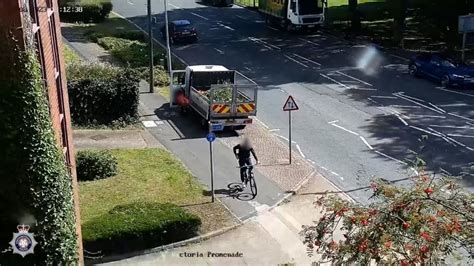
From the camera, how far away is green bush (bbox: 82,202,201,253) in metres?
14.8

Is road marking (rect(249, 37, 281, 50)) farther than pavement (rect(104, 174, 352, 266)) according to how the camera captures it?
Yes

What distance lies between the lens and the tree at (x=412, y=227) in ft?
25.3

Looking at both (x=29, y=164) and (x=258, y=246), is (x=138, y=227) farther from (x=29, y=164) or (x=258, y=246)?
(x=29, y=164)

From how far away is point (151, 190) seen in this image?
18500mm

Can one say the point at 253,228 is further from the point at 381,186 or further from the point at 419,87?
the point at 419,87

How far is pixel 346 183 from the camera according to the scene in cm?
1986

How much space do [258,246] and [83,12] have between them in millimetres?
35338

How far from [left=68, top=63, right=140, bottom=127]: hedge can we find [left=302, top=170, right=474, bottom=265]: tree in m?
17.4

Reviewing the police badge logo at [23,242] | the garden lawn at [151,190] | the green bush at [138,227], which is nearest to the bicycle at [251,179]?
the garden lawn at [151,190]

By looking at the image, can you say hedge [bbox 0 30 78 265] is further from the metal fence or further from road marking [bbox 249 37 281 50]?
the metal fence

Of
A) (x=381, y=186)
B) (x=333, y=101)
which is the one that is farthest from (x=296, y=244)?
(x=333, y=101)

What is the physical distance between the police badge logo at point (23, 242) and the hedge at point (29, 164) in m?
0.07

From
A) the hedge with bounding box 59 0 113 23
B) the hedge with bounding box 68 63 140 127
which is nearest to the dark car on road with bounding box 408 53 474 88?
the hedge with bounding box 68 63 140 127

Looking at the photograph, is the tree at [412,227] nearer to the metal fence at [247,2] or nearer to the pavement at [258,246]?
the pavement at [258,246]
